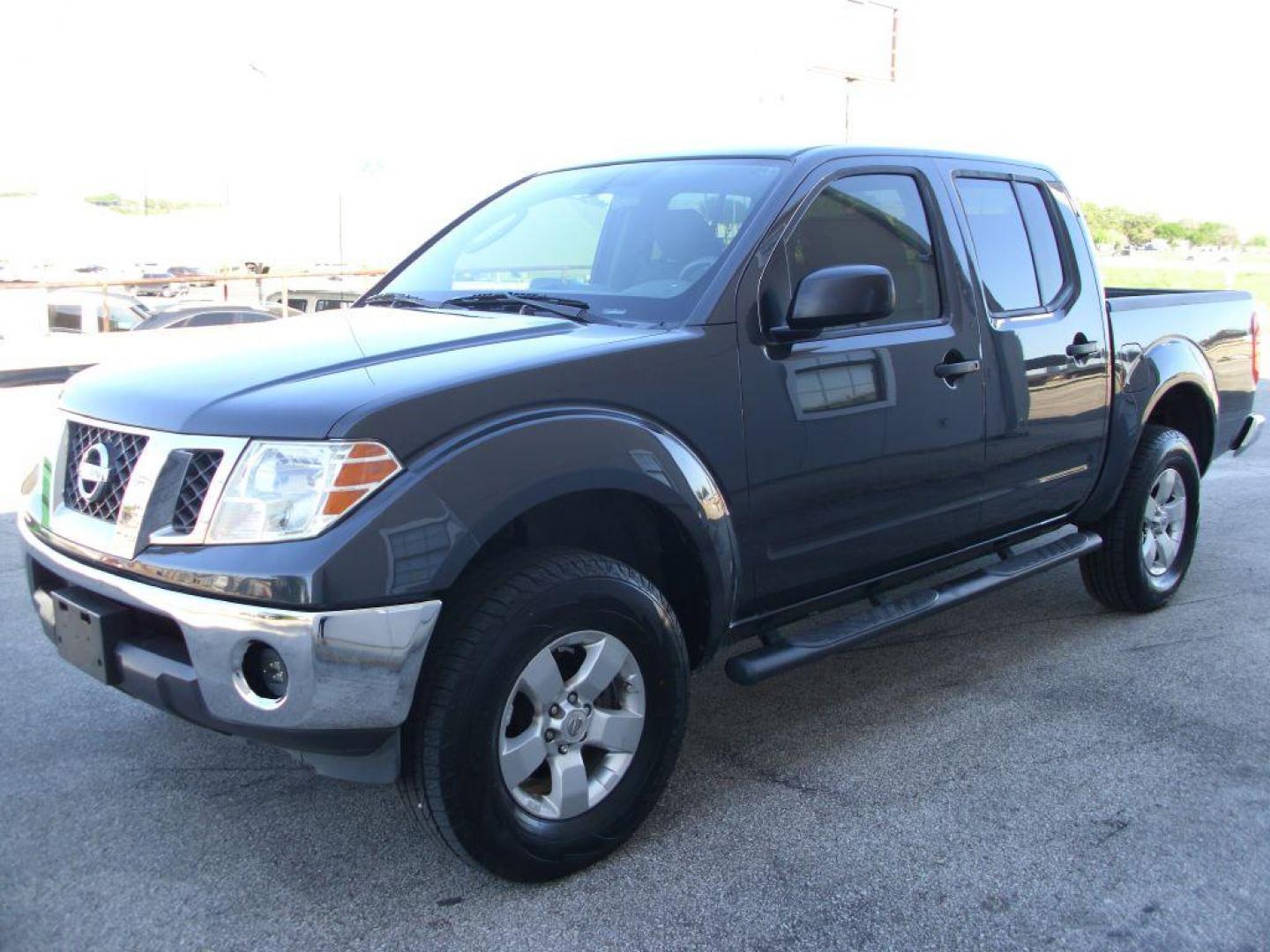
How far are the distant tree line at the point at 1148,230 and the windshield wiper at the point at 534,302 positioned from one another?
6676 cm

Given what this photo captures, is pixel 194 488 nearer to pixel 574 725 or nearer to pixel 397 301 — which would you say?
pixel 574 725

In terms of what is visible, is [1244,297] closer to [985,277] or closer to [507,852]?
[985,277]

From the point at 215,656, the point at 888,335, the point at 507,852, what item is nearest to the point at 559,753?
the point at 507,852

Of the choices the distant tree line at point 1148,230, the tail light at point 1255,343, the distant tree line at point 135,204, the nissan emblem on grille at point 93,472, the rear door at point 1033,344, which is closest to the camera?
the nissan emblem on grille at point 93,472

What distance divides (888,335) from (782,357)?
0.53 metres

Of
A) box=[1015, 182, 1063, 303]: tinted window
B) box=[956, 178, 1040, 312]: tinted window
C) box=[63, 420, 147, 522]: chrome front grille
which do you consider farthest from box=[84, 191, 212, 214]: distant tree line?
box=[63, 420, 147, 522]: chrome front grille

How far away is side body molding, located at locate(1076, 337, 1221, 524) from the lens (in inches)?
188

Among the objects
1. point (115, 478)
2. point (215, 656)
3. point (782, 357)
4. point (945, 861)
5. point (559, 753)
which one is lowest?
point (945, 861)

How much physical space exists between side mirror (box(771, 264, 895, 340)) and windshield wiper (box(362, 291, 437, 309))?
3.97 feet

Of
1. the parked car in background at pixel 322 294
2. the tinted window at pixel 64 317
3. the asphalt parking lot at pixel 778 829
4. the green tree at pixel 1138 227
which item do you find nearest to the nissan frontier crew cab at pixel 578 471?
the asphalt parking lot at pixel 778 829

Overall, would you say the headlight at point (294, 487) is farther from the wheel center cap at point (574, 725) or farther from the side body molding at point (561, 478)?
the wheel center cap at point (574, 725)

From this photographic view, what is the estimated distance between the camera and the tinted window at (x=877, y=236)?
3.65 meters

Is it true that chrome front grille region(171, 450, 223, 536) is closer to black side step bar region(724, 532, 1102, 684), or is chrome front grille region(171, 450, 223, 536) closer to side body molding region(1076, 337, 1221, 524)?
black side step bar region(724, 532, 1102, 684)

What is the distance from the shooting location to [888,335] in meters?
3.77
